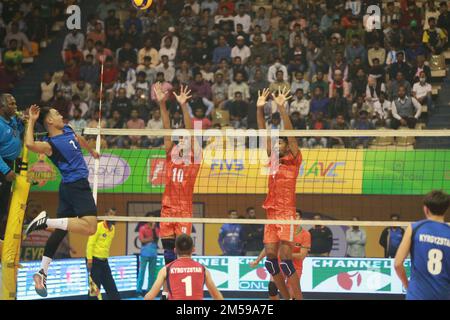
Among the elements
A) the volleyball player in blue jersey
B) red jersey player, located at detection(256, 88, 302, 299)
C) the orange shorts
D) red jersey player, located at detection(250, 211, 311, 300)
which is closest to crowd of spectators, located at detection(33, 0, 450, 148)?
red jersey player, located at detection(250, 211, 311, 300)

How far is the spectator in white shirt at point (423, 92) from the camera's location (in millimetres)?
21031

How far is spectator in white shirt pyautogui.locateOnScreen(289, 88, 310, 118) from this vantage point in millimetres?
21203

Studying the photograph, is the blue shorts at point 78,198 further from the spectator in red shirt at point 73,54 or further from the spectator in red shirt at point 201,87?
the spectator in red shirt at point 73,54

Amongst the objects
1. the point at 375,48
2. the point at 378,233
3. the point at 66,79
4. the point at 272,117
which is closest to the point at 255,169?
the point at 272,117

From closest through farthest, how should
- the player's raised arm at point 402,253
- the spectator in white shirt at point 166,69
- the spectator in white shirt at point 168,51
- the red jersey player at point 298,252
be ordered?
the player's raised arm at point 402,253
the red jersey player at point 298,252
the spectator in white shirt at point 166,69
the spectator in white shirt at point 168,51

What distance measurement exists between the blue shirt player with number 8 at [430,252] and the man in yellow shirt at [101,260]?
851 centimetres

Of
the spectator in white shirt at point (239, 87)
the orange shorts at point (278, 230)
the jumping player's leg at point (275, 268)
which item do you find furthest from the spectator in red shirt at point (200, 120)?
the jumping player's leg at point (275, 268)

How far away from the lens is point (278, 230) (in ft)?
41.6

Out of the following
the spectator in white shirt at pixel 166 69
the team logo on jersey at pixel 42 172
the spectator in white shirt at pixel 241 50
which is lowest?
the team logo on jersey at pixel 42 172

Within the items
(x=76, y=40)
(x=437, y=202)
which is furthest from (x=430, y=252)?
(x=76, y=40)

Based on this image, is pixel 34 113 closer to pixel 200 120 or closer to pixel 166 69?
pixel 200 120

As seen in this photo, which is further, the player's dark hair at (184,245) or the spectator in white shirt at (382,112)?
the spectator in white shirt at (382,112)

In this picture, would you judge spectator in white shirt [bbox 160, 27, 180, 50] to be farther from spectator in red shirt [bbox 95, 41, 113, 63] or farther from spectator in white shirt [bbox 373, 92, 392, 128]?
spectator in white shirt [bbox 373, 92, 392, 128]

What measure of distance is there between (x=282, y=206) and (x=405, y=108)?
28.7 feet
